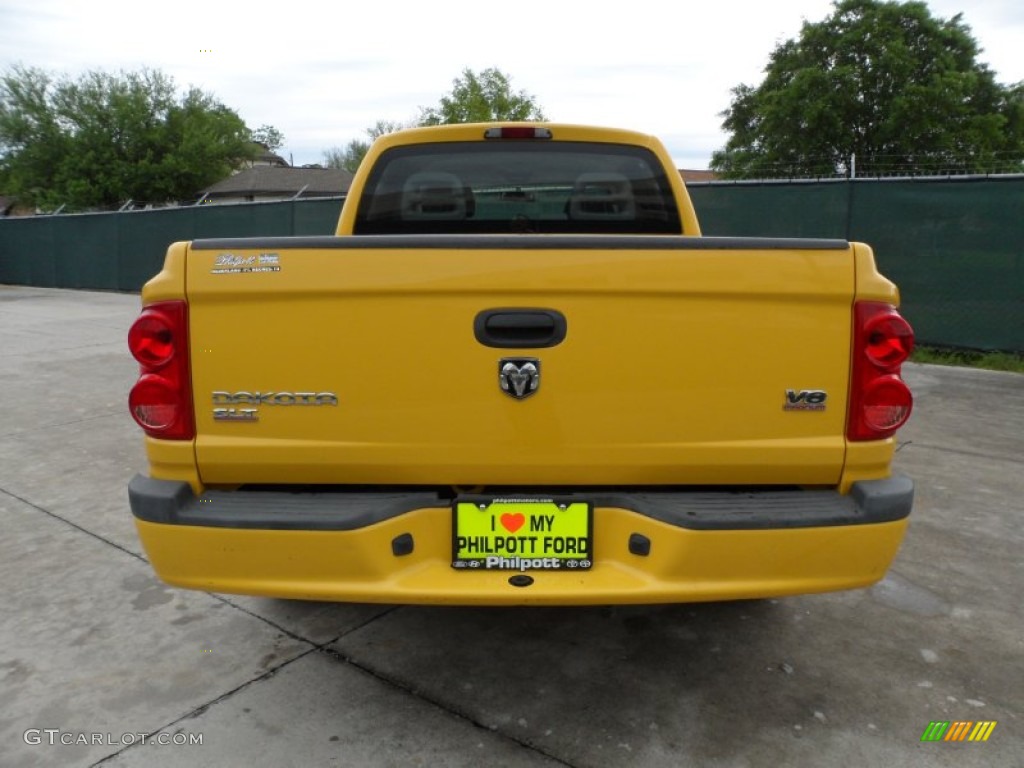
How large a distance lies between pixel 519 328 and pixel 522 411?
233 millimetres

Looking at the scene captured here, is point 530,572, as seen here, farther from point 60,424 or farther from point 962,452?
point 60,424

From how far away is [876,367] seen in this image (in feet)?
7.68

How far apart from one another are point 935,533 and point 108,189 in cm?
4270

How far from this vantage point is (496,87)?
154 ft

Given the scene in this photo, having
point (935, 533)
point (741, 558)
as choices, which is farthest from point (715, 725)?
point (935, 533)

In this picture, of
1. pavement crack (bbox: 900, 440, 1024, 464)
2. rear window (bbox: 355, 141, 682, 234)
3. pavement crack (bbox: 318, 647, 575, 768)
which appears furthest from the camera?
pavement crack (bbox: 900, 440, 1024, 464)

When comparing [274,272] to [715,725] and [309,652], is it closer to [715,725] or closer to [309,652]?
[309,652]

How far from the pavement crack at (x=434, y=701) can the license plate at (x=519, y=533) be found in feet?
1.88

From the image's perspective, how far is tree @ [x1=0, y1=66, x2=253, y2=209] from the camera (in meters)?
39.7

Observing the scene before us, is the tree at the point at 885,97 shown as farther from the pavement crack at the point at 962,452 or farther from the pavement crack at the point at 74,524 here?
the pavement crack at the point at 74,524

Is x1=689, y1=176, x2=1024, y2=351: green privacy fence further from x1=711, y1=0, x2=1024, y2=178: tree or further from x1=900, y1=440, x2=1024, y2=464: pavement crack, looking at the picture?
x1=711, y1=0, x2=1024, y2=178: tree

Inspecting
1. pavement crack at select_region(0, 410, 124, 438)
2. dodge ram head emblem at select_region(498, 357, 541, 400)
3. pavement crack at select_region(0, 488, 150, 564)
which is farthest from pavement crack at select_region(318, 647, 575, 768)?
pavement crack at select_region(0, 410, 124, 438)

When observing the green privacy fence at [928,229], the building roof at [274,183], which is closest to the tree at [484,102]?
the building roof at [274,183]

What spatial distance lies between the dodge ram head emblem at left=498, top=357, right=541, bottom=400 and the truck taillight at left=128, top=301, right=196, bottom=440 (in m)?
0.90
